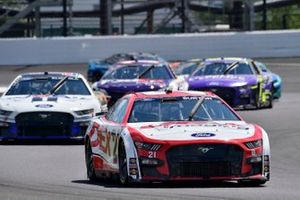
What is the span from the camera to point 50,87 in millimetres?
20141

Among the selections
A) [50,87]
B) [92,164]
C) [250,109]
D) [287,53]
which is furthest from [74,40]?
[92,164]

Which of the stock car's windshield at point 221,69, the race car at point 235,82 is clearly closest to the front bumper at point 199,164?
the race car at point 235,82

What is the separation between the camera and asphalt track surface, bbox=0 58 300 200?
11.2 metres

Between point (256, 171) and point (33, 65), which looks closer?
point (256, 171)

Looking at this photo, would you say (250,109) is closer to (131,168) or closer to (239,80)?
(239,80)

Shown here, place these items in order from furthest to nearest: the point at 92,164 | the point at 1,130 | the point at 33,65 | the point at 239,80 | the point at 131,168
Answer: the point at 33,65, the point at 239,80, the point at 1,130, the point at 92,164, the point at 131,168

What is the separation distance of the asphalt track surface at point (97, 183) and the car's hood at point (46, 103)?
2.11 ft

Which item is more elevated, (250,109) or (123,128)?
(123,128)

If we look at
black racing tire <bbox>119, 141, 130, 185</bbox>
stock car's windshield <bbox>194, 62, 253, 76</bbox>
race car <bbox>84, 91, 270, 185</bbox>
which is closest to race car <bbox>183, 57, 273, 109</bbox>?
stock car's windshield <bbox>194, 62, 253, 76</bbox>

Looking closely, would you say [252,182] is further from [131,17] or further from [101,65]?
[131,17]

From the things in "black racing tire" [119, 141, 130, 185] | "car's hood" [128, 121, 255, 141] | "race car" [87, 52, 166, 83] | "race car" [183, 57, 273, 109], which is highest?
"car's hood" [128, 121, 255, 141]

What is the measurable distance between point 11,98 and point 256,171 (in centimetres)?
845

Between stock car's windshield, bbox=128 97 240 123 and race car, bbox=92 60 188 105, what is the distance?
12.1 meters

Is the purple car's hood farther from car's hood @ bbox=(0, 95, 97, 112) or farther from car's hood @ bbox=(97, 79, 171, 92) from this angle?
car's hood @ bbox=(0, 95, 97, 112)
